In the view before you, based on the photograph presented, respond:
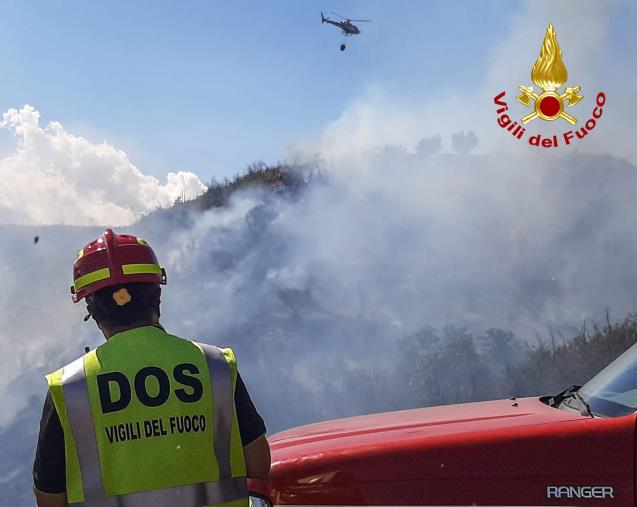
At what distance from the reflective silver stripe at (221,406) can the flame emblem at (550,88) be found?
728 centimetres

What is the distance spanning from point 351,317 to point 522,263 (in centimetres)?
253

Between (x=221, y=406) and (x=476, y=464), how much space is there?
824 millimetres

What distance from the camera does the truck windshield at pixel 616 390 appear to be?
8.16ft

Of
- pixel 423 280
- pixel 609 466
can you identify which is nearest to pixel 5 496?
pixel 423 280

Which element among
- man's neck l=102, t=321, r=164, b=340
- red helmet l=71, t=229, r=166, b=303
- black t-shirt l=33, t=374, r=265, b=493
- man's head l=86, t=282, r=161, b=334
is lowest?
black t-shirt l=33, t=374, r=265, b=493

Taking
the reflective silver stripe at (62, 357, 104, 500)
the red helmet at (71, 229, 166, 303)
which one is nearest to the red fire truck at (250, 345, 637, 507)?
the reflective silver stripe at (62, 357, 104, 500)

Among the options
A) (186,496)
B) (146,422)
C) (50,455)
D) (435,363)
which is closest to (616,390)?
(186,496)

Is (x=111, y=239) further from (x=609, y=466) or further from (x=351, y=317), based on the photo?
(x=351, y=317)

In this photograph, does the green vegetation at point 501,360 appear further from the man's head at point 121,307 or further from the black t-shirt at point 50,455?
the black t-shirt at point 50,455

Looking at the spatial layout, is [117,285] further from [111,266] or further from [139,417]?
[139,417]

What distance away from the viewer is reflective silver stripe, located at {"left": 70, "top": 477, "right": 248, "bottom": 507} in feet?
6.42

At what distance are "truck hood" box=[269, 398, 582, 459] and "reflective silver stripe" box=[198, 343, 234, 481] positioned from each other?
421 millimetres

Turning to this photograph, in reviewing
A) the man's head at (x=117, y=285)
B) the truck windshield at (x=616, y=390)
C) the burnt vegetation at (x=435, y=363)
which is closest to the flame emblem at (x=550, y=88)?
the burnt vegetation at (x=435, y=363)

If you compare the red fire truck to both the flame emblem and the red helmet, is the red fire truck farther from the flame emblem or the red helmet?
the flame emblem
